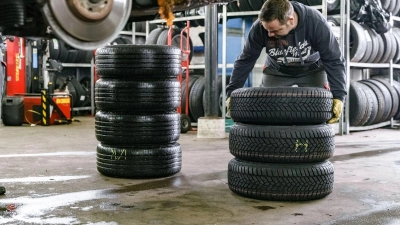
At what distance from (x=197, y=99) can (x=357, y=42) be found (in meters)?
2.45

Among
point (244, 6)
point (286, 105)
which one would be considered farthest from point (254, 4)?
point (286, 105)

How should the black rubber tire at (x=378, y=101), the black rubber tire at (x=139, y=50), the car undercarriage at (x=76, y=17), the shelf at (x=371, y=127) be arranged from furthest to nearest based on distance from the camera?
1. the black rubber tire at (x=378, y=101)
2. the shelf at (x=371, y=127)
3. the black rubber tire at (x=139, y=50)
4. the car undercarriage at (x=76, y=17)

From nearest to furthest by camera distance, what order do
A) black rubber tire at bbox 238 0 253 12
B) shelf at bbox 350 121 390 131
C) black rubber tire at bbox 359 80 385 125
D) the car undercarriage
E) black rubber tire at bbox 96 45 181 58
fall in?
the car undercarriage → black rubber tire at bbox 96 45 181 58 → shelf at bbox 350 121 390 131 → black rubber tire at bbox 238 0 253 12 → black rubber tire at bbox 359 80 385 125

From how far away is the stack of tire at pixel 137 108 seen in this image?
12.5 feet

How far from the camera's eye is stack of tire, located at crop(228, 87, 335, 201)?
306 cm

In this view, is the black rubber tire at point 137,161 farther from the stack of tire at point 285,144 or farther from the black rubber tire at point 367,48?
the black rubber tire at point 367,48

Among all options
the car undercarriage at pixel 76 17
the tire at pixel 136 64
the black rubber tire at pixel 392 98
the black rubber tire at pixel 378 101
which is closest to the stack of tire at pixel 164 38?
the black rubber tire at pixel 378 101

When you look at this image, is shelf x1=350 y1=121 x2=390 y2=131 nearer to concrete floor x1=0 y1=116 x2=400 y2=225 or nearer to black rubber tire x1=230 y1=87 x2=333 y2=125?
concrete floor x1=0 y1=116 x2=400 y2=225

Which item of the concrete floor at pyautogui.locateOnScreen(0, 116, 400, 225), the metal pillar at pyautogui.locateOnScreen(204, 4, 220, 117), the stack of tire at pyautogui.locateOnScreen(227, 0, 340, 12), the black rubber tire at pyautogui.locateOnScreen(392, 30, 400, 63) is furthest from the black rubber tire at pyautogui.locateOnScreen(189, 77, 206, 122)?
the black rubber tire at pyautogui.locateOnScreen(392, 30, 400, 63)

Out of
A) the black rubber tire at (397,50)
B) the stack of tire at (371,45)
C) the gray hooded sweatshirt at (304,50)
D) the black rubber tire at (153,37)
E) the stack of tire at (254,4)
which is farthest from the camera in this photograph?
the black rubber tire at (397,50)

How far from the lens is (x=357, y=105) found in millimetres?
7465

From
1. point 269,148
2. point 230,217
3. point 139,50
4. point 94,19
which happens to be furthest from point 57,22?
point 139,50

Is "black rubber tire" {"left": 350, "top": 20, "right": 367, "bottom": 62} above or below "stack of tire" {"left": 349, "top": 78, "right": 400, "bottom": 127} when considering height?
above

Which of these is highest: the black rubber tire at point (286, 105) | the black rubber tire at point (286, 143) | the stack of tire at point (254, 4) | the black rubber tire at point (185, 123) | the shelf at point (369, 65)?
the stack of tire at point (254, 4)
